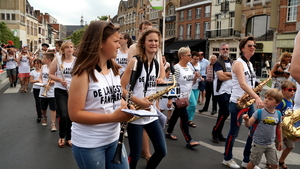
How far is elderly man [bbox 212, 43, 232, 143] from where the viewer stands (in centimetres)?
533

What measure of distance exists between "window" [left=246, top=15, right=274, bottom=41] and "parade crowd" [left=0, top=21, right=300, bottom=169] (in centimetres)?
2198

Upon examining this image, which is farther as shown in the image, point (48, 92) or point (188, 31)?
point (188, 31)

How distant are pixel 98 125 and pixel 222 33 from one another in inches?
1322

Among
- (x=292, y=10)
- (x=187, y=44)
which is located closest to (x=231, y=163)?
(x=292, y=10)

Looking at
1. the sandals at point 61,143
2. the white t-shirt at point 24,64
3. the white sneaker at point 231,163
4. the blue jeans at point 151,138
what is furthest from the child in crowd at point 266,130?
the white t-shirt at point 24,64

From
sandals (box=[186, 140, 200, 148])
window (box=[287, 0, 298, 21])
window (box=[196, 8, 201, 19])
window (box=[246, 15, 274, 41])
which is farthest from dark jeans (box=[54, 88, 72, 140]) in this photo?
window (box=[196, 8, 201, 19])

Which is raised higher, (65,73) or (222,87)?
(65,73)

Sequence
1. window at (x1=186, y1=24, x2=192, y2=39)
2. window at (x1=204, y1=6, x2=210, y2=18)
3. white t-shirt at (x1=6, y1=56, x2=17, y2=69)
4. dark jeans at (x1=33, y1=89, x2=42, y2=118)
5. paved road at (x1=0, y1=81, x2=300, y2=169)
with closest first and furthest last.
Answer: paved road at (x1=0, y1=81, x2=300, y2=169), dark jeans at (x1=33, y1=89, x2=42, y2=118), white t-shirt at (x1=6, y1=56, x2=17, y2=69), window at (x1=204, y1=6, x2=210, y2=18), window at (x1=186, y1=24, x2=192, y2=39)

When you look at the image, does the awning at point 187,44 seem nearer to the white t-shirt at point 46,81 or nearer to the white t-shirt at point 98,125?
the white t-shirt at point 46,81

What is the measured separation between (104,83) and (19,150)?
3.72 meters

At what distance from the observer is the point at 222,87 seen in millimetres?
5391

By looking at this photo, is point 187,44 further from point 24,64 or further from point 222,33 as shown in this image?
point 24,64

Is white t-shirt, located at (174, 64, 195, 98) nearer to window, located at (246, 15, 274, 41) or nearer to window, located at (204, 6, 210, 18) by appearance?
window, located at (246, 15, 274, 41)

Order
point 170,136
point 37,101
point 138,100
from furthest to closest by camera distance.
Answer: point 37,101
point 170,136
point 138,100
